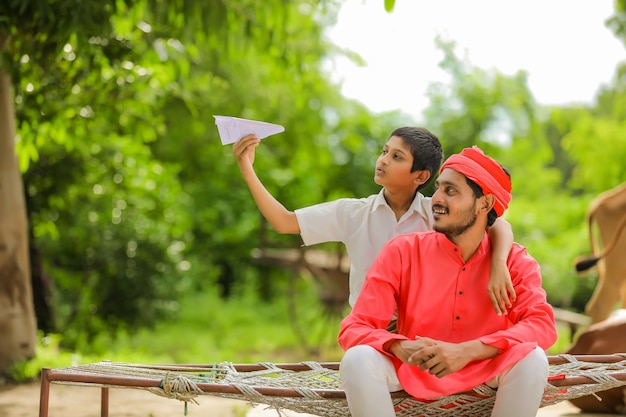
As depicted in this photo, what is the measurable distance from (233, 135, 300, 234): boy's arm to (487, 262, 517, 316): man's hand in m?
0.82

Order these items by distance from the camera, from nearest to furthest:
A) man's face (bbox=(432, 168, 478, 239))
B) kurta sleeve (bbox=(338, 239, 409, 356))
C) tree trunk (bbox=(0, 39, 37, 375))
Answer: kurta sleeve (bbox=(338, 239, 409, 356))
man's face (bbox=(432, 168, 478, 239))
tree trunk (bbox=(0, 39, 37, 375))

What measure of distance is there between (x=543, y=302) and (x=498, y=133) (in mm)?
7304

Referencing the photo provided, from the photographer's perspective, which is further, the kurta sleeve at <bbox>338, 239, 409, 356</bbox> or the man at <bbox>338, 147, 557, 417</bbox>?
the kurta sleeve at <bbox>338, 239, 409, 356</bbox>

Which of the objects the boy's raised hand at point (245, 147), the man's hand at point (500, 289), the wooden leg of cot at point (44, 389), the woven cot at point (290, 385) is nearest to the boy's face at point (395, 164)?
the boy's raised hand at point (245, 147)

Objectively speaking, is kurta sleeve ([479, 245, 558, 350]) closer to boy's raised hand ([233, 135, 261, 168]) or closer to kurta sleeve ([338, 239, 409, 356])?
kurta sleeve ([338, 239, 409, 356])

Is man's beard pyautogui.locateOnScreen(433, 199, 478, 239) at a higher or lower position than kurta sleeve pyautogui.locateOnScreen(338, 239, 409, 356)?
higher

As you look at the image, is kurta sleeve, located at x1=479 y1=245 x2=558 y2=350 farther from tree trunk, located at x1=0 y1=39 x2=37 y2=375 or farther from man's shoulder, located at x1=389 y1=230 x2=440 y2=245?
tree trunk, located at x1=0 y1=39 x2=37 y2=375

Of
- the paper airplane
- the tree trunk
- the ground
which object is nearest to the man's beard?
the paper airplane

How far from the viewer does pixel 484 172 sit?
3.03 metres

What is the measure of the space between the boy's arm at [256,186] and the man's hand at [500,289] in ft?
2.70

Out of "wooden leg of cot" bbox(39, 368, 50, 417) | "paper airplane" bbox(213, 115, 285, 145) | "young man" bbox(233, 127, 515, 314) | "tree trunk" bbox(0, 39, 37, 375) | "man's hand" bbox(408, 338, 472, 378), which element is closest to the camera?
"man's hand" bbox(408, 338, 472, 378)

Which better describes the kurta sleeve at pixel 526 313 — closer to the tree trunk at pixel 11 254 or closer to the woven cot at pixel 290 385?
the woven cot at pixel 290 385

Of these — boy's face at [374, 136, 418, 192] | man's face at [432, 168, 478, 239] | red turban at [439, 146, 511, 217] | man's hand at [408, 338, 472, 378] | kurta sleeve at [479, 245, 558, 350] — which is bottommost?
man's hand at [408, 338, 472, 378]

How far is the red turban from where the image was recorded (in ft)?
9.88
